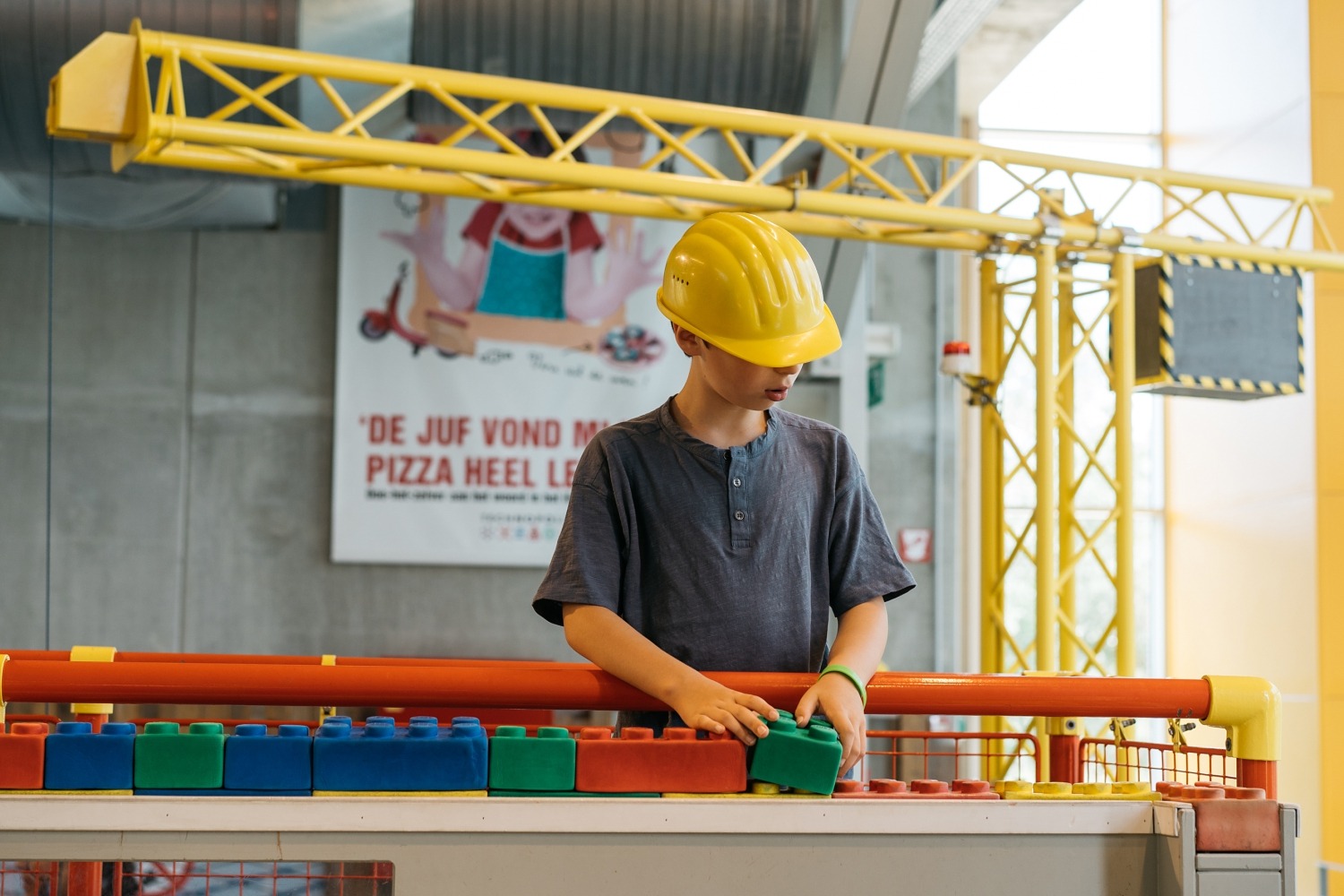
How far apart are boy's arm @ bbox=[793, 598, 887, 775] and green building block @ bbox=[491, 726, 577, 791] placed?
0.34 meters

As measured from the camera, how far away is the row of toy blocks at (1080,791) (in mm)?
1613

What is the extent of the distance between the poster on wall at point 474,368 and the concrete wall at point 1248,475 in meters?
5.25

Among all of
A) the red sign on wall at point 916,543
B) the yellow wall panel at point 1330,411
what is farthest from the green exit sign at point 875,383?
the yellow wall panel at point 1330,411

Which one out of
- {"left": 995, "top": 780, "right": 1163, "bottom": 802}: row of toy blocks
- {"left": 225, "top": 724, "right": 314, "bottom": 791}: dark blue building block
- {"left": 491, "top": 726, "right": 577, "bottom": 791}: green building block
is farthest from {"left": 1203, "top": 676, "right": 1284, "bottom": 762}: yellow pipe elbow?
{"left": 225, "top": 724, "right": 314, "bottom": 791}: dark blue building block

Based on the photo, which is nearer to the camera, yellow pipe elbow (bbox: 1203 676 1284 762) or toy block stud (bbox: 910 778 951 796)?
toy block stud (bbox: 910 778 951 796)

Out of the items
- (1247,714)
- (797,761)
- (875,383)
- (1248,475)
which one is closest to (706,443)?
(797,761)

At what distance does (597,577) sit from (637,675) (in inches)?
7.4

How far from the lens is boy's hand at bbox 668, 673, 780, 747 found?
156 centimetres

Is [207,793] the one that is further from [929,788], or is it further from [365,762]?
[929,788]

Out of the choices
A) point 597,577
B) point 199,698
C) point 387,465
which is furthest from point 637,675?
point 387,465

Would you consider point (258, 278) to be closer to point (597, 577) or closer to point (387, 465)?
point (387, 465)

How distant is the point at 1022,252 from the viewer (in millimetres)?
7461

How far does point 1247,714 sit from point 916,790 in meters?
0.70

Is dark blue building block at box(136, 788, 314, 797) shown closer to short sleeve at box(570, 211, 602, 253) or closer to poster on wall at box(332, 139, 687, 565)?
poster on wall at box(332, 139, 687, 565)
